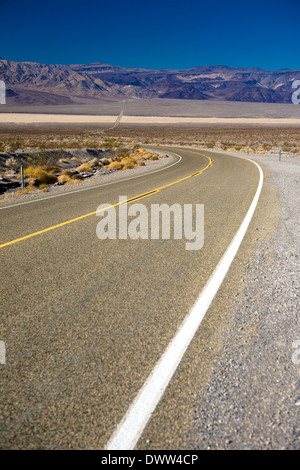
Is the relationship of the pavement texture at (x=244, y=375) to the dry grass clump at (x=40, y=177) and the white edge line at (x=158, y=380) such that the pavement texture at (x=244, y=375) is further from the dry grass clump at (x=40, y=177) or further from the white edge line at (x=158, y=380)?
the dry grass clump at (x=40, y=177)

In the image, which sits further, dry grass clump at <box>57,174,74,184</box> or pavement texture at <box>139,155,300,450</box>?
dry grass clump at <box>57,174,74,184</box>

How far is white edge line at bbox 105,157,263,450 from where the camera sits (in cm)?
230

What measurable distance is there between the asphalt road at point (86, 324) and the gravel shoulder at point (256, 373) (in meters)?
0.20

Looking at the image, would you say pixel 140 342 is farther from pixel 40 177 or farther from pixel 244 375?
pixel 40 177

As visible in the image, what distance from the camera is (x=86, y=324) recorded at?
11.9ft

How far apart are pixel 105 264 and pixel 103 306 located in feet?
4.56

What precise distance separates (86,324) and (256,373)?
1.72 meters

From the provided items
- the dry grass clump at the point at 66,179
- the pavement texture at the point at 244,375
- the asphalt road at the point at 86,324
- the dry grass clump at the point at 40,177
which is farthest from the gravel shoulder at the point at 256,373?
the dry grass clump at the point at 40,177

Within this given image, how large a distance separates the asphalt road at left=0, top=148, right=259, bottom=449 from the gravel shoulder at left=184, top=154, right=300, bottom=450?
0.67 feet

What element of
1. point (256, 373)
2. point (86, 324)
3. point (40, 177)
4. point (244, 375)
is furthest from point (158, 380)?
point (40, 177)

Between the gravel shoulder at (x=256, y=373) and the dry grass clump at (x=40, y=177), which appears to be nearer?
the gravel shoulder at (x=256, y=373)

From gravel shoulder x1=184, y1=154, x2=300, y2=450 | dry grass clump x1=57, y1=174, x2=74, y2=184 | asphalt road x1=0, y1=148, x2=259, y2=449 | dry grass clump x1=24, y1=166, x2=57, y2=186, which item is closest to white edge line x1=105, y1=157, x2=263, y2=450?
asphalt road x1=0, y1=148, x2=259, y2=449

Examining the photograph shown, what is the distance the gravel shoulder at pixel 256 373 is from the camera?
2.34m

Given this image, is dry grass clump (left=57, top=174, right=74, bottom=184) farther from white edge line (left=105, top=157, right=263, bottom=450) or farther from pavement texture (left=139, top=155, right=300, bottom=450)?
white edge line (left=105, top=157, right=263, bottom=450)
